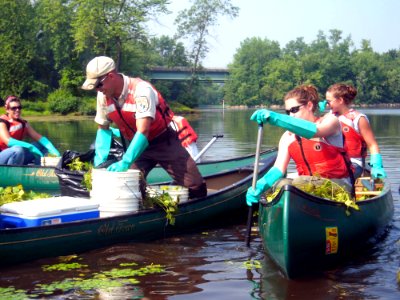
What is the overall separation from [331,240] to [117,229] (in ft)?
7.72

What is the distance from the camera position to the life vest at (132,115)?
24.8 feet

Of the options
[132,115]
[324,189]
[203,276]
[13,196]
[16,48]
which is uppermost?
[16,48]

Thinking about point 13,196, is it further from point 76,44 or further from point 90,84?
point 76,44

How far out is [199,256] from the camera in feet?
24.0

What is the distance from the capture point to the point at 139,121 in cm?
730

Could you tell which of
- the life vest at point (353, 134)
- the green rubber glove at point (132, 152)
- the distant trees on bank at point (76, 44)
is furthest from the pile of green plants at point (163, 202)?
the distant trees on bank at point (76, 44)

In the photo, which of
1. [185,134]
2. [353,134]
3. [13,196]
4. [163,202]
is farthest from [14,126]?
[353,134]

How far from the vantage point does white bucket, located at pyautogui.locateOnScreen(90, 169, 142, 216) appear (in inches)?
284

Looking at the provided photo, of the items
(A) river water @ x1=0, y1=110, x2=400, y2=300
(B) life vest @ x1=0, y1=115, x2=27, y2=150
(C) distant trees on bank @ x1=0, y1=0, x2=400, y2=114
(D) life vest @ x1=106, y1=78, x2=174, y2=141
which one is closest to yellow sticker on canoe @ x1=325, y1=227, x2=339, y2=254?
(A) river water @ x1=0, y1=110, x2=400, y2=300

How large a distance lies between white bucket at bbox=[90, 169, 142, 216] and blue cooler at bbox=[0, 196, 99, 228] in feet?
0.47

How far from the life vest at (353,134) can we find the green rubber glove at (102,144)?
2.95 m

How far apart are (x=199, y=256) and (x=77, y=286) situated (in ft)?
5.38

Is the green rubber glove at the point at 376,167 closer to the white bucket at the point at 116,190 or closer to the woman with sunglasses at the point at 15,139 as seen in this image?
the white bucket at the point at 116,190

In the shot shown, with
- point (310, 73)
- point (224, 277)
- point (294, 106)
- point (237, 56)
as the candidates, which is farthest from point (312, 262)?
point (237, 56)
